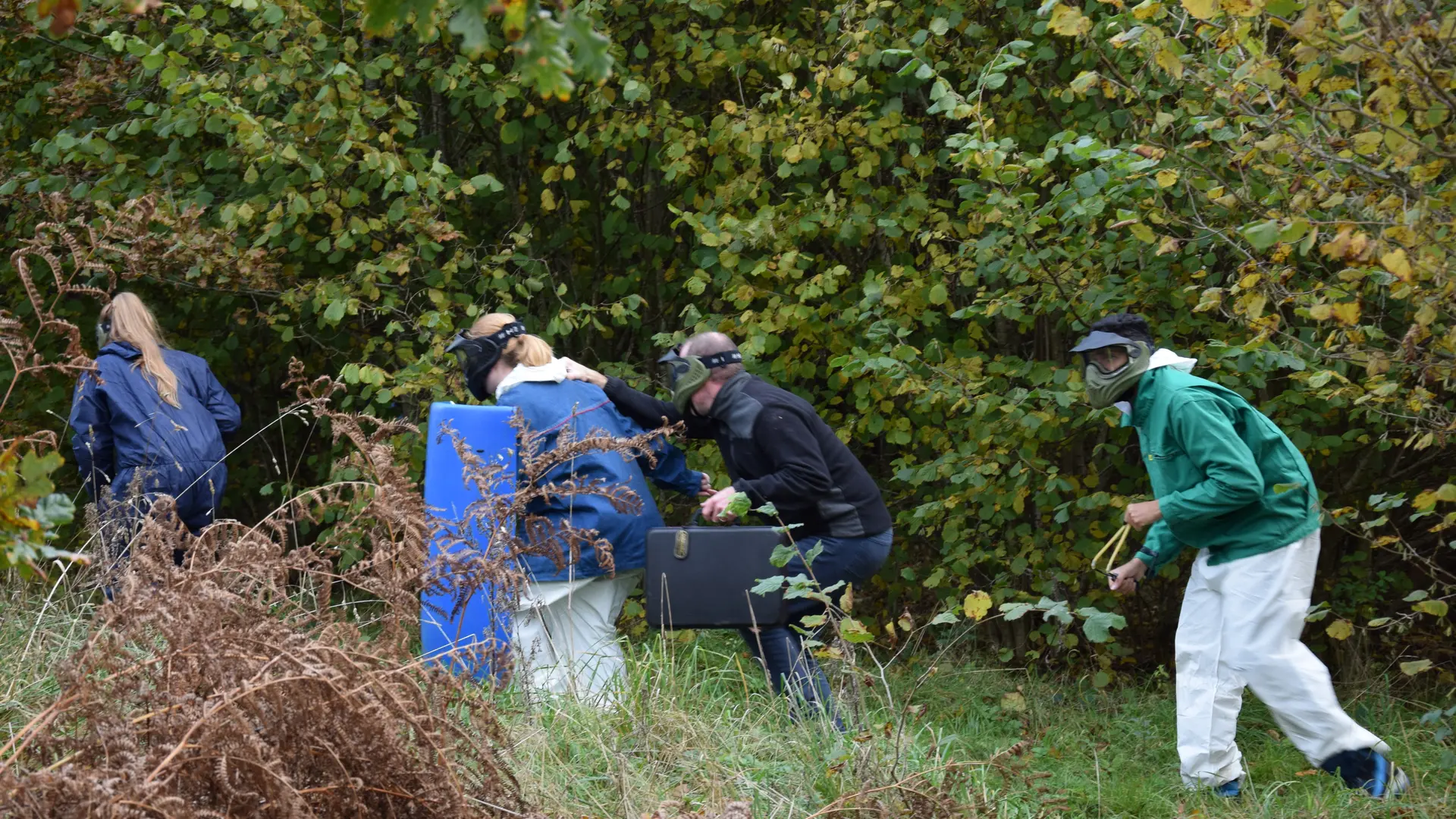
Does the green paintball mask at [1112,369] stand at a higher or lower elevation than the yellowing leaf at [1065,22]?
lower

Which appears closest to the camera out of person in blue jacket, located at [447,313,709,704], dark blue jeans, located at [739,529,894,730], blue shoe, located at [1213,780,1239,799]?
blue shoe, located at [1213,780,1239,799]

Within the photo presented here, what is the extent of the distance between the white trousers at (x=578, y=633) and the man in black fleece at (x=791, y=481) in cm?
55

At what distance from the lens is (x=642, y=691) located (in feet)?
15.5

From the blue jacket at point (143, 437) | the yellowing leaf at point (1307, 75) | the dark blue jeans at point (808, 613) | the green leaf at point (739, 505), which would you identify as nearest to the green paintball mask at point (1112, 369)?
the dark blue jeans at point (808, 613)

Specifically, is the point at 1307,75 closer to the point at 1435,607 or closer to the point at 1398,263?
the point at 1398,263

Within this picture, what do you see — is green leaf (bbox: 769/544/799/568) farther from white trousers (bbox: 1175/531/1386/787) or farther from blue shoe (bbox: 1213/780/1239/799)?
blue shoe (bbox: 1213/780/1239/799)

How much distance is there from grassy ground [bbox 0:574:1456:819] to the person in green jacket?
18 centimetres

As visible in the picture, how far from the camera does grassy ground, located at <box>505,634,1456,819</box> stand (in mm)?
4008

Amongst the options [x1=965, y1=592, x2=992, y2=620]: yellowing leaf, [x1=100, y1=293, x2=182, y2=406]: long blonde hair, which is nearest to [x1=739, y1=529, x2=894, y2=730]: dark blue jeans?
[x1=965, y1=592, x2=992, y2=620]: yellowing leaf

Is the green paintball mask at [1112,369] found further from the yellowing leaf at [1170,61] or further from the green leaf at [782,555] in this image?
the green leaf at [782,555]

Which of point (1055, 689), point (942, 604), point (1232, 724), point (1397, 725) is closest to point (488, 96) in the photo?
point (942, 604)

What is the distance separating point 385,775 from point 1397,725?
4669mm

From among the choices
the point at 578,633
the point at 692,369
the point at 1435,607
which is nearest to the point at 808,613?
the point at 578,633

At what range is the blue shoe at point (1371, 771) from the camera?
471cm
